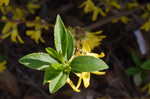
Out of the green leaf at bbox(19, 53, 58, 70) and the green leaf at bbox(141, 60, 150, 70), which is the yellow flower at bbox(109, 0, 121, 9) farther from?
the green leaf at bbox(19, 53, 58, 70)

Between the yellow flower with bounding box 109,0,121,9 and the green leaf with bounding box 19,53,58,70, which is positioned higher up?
the yellow flower with bounding box 109,0,121,9

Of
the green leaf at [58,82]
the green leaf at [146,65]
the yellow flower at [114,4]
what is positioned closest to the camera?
the green leaf at [58,82]

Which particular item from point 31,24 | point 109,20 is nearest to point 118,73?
point 109,20

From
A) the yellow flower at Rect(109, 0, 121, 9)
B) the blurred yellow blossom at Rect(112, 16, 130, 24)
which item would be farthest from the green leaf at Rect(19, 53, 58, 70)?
the blurred yellow blossom at Rect(112, 16, 130, 24)

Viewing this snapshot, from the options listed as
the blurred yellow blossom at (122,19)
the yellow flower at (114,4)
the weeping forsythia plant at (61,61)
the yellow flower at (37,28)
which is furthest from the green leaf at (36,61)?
the blurred yellow blossom at (122,19)

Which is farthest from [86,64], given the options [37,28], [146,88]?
[146,88]

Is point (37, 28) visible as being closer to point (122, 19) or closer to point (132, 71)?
point (122, 19)

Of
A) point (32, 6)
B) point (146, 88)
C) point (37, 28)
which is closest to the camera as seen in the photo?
point (37, 28)

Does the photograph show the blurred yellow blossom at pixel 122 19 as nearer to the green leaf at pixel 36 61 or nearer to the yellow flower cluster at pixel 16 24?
the yellow flower cluster at pixel 16 24
